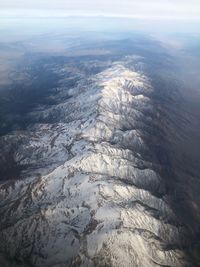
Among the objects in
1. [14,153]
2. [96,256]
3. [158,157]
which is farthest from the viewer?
[158,157]

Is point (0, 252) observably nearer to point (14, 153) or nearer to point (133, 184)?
point (133, 184)

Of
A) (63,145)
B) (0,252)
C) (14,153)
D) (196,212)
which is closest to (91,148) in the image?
(63,145)

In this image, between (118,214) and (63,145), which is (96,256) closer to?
(118,214)

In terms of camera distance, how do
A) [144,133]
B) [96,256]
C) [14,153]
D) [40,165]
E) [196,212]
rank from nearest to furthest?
1. [96,256]
2. [196,212]
3. [40,165]
4. [14,153]
5. [144,133]

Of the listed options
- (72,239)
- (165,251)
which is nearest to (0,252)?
(72,239)

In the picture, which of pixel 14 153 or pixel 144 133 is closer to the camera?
pixel 14 153

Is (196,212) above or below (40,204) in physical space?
below
